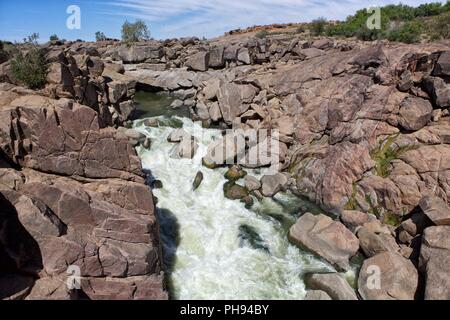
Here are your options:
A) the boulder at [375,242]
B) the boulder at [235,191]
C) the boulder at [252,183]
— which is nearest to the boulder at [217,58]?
the boulder at [252,183]

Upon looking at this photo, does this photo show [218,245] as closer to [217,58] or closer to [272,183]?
[272,183]

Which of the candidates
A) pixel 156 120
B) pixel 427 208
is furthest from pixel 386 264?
pixel 156 120

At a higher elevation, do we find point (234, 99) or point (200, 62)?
point (200, 62)

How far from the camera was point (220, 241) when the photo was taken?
20.5 metres

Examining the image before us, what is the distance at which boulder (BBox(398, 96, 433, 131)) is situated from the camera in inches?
927

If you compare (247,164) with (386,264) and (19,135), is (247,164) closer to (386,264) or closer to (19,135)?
(386,264)

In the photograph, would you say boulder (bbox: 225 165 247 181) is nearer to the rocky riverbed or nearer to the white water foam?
the white water foam

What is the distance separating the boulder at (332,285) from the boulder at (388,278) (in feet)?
2.19

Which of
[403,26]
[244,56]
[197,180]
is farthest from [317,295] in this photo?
[403,26]

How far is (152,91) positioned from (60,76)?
30.9 m

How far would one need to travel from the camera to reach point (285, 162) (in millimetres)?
27375

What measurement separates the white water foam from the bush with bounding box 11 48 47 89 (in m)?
9.99

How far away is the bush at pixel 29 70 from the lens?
17.2 meters

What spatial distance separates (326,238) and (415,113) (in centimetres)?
1105
